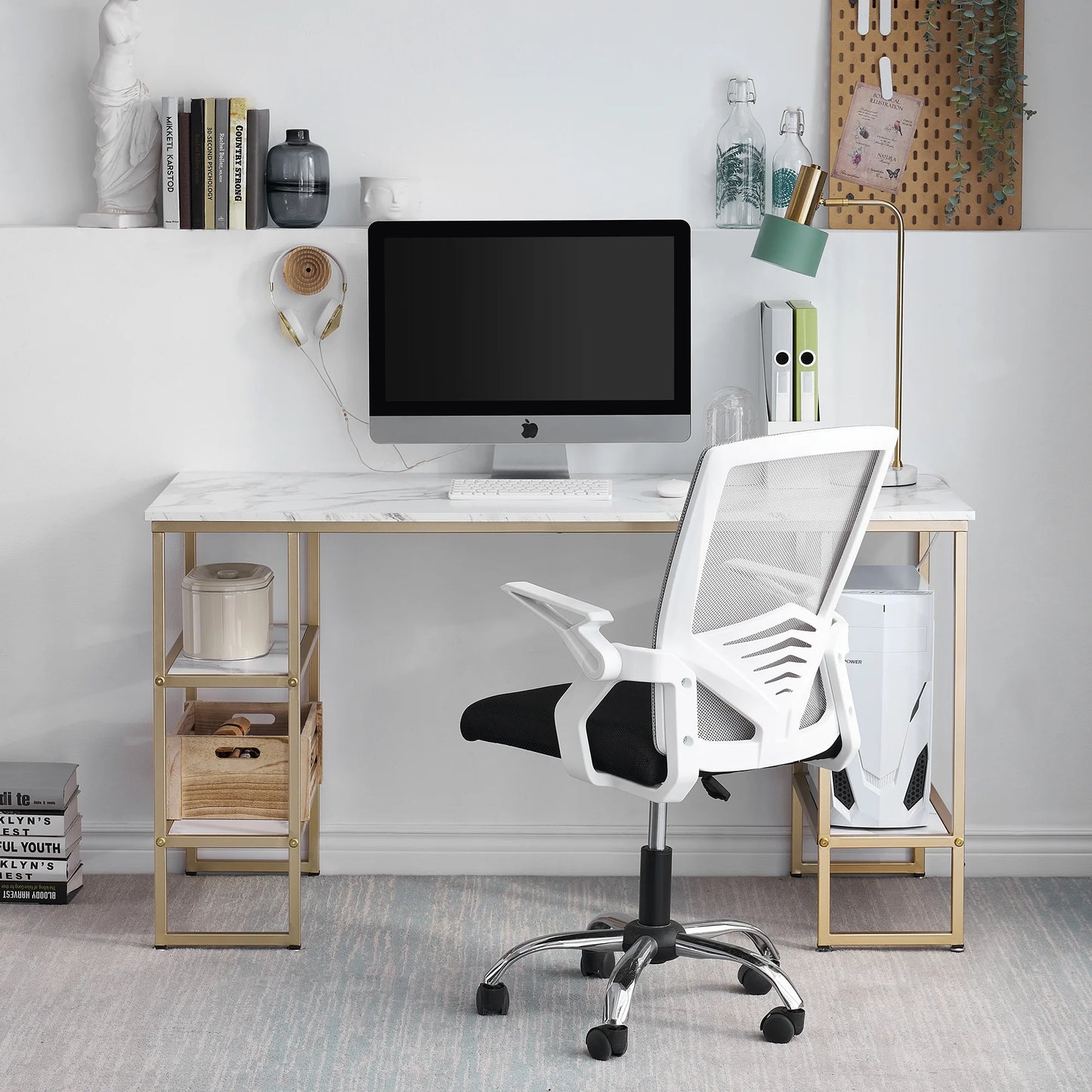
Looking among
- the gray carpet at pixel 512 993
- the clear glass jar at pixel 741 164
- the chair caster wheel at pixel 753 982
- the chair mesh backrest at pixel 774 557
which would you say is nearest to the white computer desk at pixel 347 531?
the gray carpet at pixel 512 993

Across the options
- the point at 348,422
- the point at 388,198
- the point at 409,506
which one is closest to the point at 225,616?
the point at 409,506

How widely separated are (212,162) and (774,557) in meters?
1.48

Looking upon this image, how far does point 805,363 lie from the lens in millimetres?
2801

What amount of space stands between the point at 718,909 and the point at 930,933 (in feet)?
1.44

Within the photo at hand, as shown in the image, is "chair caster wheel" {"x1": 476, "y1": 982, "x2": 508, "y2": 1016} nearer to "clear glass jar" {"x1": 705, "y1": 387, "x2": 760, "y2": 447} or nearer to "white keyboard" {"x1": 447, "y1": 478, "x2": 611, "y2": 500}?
"white keyboard" {"x1": 447, "y1": 478, "x2": 611, "y2": 500}

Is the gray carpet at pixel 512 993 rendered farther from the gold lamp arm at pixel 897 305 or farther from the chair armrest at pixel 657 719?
the gold lamp arm at pixel 897 305

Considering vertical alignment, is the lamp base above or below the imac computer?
below

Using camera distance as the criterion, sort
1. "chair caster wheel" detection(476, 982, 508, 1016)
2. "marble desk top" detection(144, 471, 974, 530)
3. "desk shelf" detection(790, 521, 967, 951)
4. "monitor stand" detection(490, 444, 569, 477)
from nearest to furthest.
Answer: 1. "chair caster wheel" detection(476, 982, 508, 1016)
2. "marble desk top" detection(144, 471, 974, 530)
3. "desk shelf" detection(790, 521, 967, 951)
4. "monitor stand" detection(490, 444, 569, 477)

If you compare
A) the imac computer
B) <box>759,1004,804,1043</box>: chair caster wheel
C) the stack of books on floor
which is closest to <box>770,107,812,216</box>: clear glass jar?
the imac computer

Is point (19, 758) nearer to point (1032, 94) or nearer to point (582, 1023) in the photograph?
point (582, 1023)

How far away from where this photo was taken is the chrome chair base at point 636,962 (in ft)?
7.54

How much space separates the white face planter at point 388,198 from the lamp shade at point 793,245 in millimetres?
741

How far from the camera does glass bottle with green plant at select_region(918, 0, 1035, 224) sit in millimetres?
2828

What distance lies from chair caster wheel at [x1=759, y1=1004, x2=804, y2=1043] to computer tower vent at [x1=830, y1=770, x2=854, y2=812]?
1.59 ft
